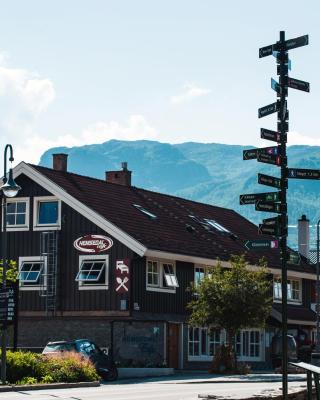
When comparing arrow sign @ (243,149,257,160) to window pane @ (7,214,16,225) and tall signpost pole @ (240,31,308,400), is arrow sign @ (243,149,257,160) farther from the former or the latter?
window pane @ (7,214,16,225)

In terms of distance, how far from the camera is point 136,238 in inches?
1839

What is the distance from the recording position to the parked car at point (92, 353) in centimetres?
3722

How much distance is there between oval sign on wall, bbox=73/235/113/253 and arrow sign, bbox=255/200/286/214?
27.0 m

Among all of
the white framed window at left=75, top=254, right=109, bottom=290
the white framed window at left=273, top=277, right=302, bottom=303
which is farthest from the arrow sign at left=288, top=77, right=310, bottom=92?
the white framed window at left=273, top=277, right=302, bottom=303

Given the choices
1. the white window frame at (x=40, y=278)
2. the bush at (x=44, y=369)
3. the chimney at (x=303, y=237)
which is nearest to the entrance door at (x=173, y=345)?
the white window frame at (x=40, y=278)

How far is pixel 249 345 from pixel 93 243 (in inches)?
466

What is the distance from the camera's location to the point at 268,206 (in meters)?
20.4

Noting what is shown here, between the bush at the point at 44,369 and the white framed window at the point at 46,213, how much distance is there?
51.7ft

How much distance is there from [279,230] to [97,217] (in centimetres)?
2756

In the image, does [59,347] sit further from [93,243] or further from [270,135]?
[270,135]

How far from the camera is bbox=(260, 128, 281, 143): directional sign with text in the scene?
20.5 meters

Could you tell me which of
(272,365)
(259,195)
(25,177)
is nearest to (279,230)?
(259,195)

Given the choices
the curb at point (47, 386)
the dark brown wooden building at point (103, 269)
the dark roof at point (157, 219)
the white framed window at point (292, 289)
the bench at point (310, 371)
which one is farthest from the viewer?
the white framed window at point (292, 289)

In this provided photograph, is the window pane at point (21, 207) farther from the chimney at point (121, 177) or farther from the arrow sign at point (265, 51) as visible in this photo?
the arrow sign at point (265, 51)
